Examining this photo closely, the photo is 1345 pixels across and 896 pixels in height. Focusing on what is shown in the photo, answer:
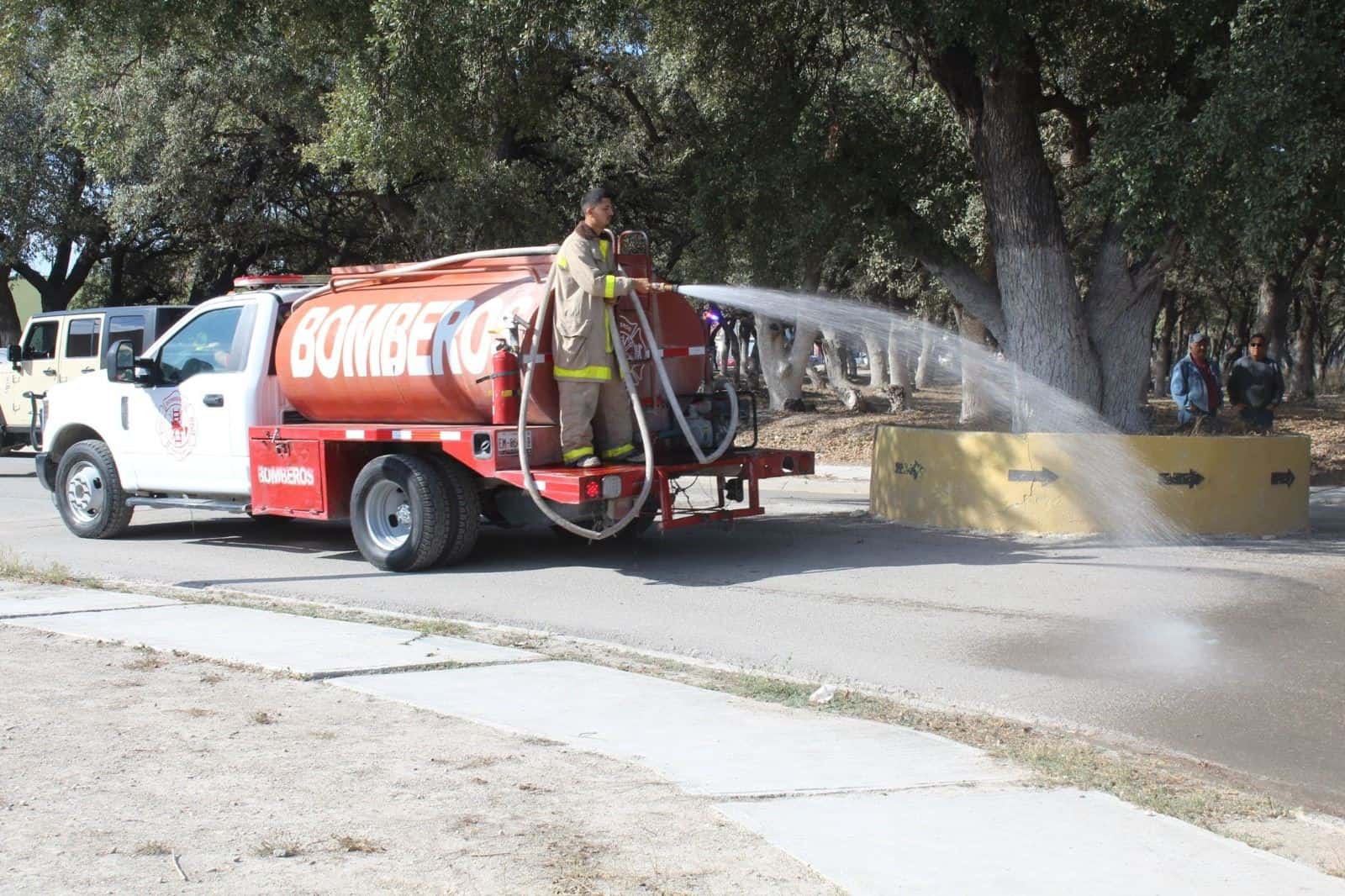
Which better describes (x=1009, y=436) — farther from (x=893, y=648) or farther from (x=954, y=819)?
(x=954, y=819)

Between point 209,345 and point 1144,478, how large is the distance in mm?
7892

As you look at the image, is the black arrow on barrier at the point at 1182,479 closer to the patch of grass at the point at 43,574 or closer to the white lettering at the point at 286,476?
the white lettering at the point at 286,476

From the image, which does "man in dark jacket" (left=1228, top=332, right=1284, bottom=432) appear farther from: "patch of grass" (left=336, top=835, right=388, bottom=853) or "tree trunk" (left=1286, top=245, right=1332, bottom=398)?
"tree trunk" (left=1286, top=245, right=1332, bottom=398)

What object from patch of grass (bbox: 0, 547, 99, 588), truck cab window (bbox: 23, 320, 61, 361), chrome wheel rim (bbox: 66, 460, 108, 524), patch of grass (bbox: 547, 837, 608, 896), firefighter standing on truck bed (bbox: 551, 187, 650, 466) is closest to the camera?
patch of grass (bbox: 547, 837, 608, 896)

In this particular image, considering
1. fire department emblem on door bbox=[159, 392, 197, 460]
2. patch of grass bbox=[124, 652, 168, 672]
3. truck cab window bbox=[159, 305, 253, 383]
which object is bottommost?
patch of grass bbox=[124, 652, 168, 672]

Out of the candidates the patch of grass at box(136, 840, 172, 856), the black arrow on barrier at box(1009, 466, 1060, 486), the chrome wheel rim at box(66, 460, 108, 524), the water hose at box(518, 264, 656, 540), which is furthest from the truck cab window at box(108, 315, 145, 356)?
the patch of grass at box(136, 840, 172, 856)

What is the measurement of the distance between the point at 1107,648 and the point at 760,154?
9367 millimetres

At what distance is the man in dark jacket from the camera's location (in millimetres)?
16953

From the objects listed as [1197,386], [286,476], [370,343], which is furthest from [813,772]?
[1197,386]

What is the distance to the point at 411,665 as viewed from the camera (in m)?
7.02

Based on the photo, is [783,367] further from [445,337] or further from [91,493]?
[445,337]

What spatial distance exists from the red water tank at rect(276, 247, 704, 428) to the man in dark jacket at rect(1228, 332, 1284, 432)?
9.27 metres

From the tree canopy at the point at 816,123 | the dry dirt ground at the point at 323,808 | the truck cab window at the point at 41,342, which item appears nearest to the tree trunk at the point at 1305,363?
the tree canopy at the point at 816,123

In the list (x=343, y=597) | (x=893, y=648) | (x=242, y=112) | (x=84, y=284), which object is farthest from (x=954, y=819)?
(x=84, y=284)
